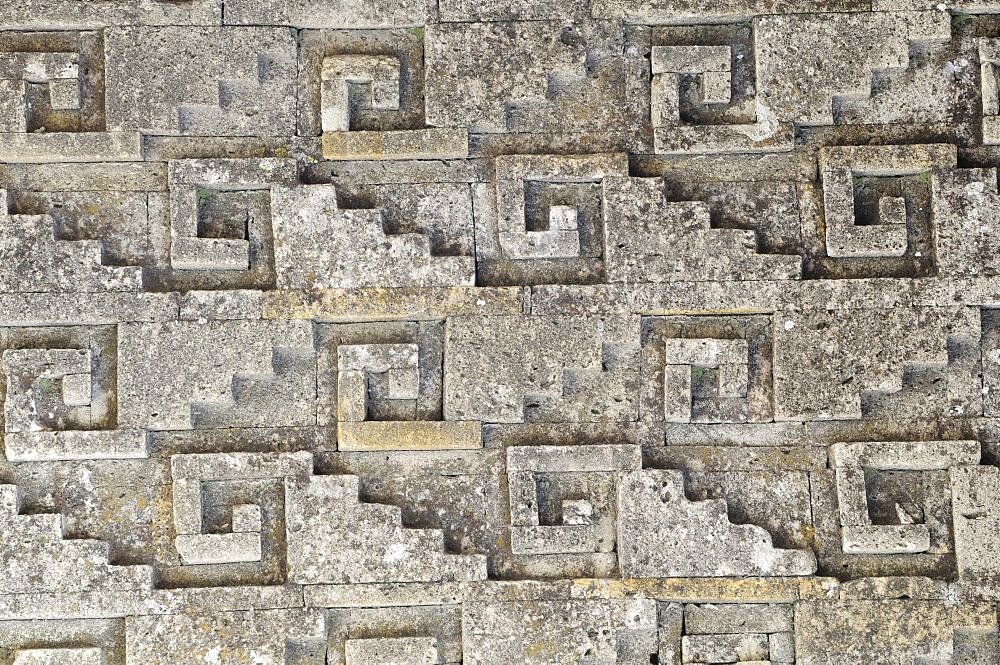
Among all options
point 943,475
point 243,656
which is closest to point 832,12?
→ point 943,475

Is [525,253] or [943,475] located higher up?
[525,253]

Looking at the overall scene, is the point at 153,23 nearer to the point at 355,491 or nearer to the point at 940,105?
the point at 355,491

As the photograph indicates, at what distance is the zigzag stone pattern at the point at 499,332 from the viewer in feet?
17.3

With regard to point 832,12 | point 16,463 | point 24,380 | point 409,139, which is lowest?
point 16,463

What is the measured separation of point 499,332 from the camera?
17.4ft

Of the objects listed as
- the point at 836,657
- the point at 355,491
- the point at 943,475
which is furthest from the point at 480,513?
the point at 943,475

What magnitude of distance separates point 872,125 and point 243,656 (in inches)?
174

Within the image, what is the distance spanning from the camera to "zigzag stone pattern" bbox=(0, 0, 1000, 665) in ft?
17.3

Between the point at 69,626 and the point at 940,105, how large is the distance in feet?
17.9

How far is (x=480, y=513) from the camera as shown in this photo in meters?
5.42

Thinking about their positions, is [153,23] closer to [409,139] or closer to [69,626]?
[409,139]

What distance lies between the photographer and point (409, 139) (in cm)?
533

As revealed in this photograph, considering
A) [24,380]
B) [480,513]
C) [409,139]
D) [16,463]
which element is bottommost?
[480,513]

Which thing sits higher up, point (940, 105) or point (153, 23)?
point (153, 23)
